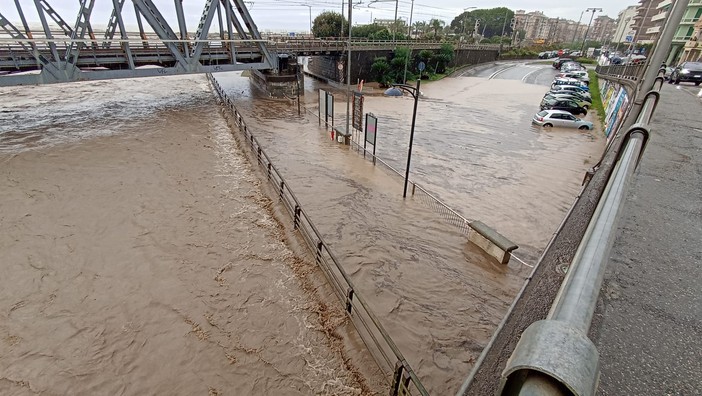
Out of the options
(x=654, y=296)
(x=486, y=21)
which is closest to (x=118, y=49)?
(x=654, y=296)

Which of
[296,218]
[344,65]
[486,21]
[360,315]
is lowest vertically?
[296,218]

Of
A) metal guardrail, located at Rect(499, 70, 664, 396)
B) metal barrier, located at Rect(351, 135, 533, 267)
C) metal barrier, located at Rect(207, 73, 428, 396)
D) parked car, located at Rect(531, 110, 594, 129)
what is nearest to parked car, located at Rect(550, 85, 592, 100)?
parked car, located at Rect(531, 110, 594, 129)

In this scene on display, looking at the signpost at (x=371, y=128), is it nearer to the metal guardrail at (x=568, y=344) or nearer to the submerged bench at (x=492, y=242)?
the submerged bench at (x=492, y=242)

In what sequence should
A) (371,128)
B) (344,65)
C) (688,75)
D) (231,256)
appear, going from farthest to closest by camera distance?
(344,65), (688,75), (371,128), (231,256)

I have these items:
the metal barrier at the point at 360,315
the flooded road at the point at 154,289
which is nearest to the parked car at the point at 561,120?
the metal barrier at the point at 360,315

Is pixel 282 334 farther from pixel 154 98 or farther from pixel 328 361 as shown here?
pixel 154 98

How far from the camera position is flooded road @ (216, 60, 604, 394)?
7.54 metres

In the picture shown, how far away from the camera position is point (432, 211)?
12398 millimetres

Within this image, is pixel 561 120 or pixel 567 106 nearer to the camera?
pixel 561 120

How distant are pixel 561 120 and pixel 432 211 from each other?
1841 centimetres

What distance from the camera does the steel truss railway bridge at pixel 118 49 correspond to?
67.1 ft

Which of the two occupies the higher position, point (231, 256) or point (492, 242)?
point (492, 242)

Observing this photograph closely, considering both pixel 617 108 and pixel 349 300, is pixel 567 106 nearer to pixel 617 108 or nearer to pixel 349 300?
pixel 617 108

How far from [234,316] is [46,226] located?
7.66 m
